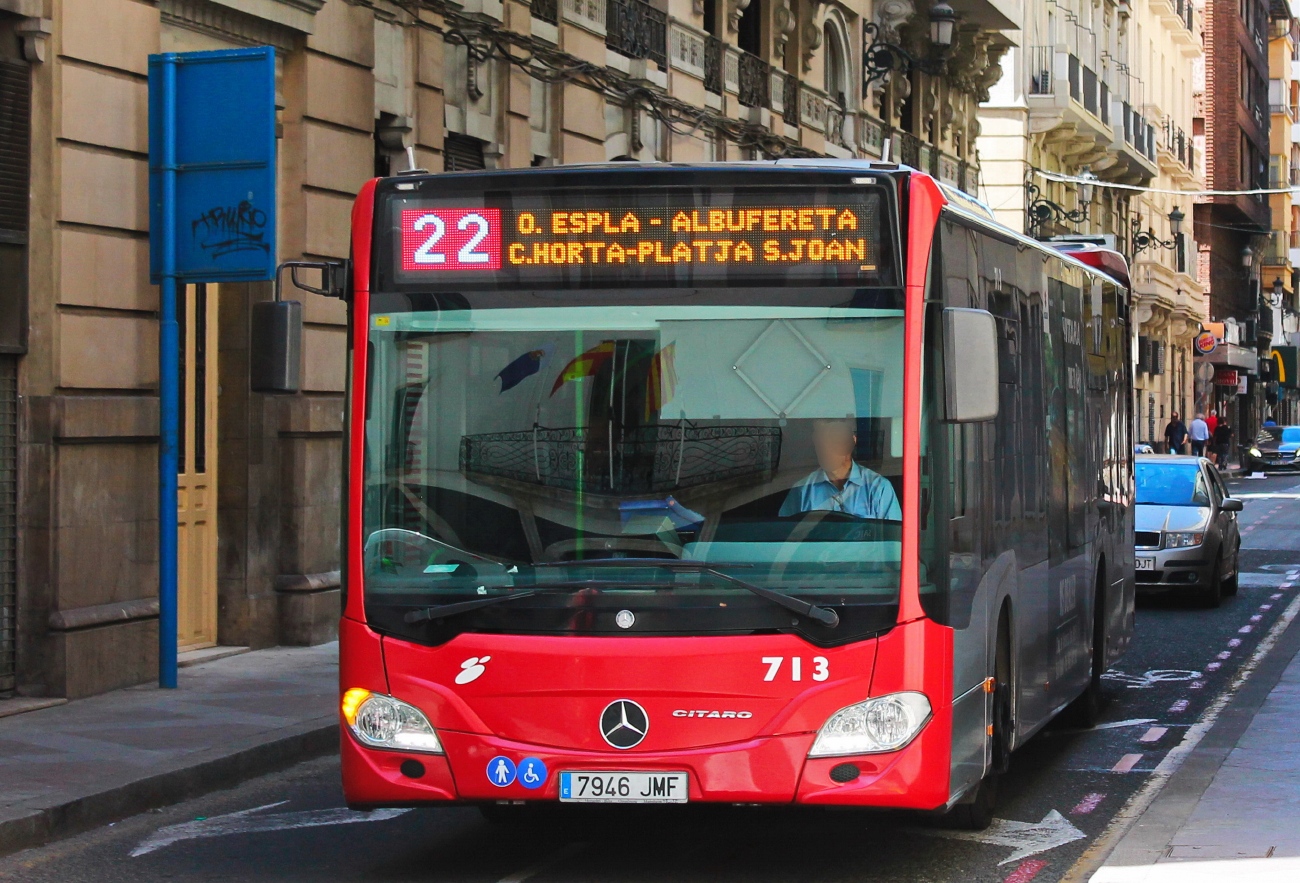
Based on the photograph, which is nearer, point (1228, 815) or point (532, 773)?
point (532, 773)

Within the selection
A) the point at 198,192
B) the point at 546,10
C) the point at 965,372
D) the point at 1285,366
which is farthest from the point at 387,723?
the point at 1285,366

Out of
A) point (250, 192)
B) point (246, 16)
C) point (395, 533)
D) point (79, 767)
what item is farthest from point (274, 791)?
point (246, 16)

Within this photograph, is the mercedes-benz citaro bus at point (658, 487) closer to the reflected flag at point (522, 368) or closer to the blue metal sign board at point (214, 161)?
the reflected flag at point (522, 368)

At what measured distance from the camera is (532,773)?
7.27 meters

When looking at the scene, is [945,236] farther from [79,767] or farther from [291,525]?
[291,525]

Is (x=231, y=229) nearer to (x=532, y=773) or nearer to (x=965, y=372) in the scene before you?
(x=532, y=773)

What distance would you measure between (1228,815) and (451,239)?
13.5 ft

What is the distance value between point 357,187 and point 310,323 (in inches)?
48.6

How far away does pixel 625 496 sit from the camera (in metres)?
7.28

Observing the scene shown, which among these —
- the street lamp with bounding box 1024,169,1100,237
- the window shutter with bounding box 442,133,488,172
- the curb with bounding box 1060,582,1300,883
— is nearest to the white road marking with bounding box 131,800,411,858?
the curb with bounding box 1060,582,1300,883

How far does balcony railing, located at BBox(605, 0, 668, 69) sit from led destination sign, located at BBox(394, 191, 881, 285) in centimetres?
1483

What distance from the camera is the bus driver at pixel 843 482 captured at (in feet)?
23.9

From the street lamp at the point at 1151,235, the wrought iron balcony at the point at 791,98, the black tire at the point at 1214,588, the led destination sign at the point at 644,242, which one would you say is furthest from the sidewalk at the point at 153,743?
the street lamp at the point at 1151,235

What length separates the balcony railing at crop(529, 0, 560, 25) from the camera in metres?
20.2
